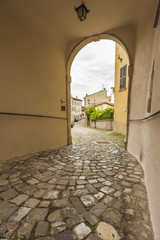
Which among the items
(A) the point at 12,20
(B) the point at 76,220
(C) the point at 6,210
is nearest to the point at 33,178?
(C) the point at 6,210

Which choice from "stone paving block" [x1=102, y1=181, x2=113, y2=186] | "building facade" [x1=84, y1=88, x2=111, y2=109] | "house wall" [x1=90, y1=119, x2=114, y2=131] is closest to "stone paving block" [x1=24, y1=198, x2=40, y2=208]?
"stone paving block" [x1=102, y1=181, x2=113, y2=186]

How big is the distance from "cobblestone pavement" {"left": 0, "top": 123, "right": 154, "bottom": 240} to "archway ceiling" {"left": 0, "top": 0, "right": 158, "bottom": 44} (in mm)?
3956

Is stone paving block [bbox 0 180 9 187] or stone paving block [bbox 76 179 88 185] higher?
stone paving block [bbox 0 180 9 187]

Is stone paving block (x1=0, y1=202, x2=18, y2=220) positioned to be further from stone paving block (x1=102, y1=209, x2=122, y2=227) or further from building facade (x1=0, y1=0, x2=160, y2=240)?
building facade (x1=0, y1=0, x2=160, y2=240)

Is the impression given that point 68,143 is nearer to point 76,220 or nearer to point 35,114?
point 35,114

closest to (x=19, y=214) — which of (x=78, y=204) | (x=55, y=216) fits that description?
(x=55, y=216)

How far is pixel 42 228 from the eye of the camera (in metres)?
1.14

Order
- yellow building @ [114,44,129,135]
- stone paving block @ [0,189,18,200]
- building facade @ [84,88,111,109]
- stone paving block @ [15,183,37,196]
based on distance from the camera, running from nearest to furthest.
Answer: stone paving block @ [0,189,18,200]
stone paving block @ [15,183,37,196]
yellow building @ [114,44,129,135]
building facade @ [84,88,111,109]

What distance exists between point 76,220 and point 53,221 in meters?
0.28

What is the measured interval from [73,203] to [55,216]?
298 millimetres

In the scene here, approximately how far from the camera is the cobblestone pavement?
1115 millimetres

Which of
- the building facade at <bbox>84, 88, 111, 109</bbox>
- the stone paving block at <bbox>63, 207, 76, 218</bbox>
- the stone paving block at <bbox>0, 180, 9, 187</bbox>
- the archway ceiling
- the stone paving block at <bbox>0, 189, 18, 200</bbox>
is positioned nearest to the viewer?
the stone paving block at <bbox>63, 207, 76, 218</bbox>

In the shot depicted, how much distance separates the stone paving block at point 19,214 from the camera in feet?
4.07

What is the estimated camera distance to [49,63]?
383cm
